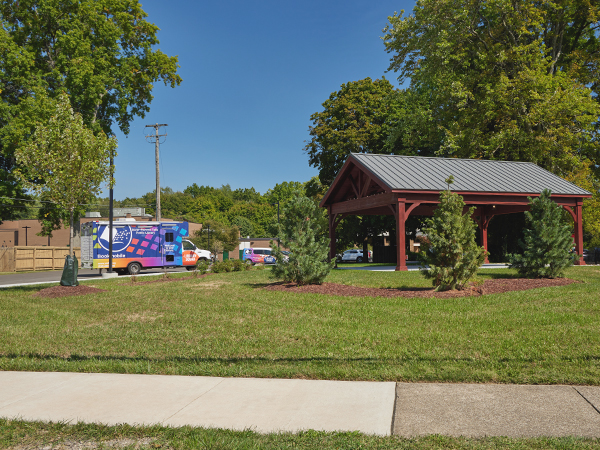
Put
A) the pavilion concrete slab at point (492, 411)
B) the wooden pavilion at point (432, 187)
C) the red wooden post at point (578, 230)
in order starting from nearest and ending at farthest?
1. the pavilion concrete slab at point (492, 411)
2. the wooden pavilion at point (432, 187)
3. the red wooden post at point (578, 230)

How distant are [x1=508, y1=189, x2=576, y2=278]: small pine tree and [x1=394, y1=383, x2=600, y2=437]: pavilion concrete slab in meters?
9.88

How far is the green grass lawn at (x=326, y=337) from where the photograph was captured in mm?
5820

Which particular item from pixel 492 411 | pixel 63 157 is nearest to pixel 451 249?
pixel 492 411

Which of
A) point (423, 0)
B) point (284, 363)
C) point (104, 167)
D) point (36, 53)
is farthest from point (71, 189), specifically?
point (423, 0)

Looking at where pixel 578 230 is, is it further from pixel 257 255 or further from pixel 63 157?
pixel 257 255

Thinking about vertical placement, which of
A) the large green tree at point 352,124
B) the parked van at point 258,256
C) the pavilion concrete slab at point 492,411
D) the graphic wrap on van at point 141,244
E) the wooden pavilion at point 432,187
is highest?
the large green tree at point 352,124

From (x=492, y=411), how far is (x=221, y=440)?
2.51 metres

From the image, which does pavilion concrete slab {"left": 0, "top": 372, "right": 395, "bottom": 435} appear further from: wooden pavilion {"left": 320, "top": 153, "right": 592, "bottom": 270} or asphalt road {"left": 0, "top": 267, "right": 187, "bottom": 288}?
asphalt road {"left": 0, "top": 267, "right": 187, "bottom": 288}

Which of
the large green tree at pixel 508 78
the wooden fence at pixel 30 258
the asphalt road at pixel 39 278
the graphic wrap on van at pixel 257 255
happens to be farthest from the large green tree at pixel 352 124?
the wooden fence at pixel 30 258

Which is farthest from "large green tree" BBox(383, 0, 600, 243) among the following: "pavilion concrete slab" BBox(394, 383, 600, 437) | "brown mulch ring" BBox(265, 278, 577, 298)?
"pavilion concrete slab" BBox(394, 383, 600, 437)

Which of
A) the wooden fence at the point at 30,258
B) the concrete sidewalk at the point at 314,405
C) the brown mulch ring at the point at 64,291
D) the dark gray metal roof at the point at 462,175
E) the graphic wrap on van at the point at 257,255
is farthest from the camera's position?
the graphic wrap on van at the point at 257,255

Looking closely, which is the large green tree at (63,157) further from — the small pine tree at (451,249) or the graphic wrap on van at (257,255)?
the graphic wrap on van at (257,255)

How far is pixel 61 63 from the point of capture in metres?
29.1

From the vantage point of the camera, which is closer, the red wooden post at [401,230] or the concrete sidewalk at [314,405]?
the concrete sidewalk at [314,405]
